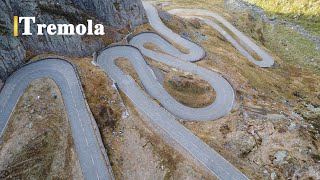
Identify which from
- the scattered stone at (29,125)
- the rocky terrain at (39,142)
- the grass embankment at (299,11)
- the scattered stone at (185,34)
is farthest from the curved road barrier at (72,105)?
the grass embankment at (299,11)

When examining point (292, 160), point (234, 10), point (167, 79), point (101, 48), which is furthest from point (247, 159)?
point (234, 10)

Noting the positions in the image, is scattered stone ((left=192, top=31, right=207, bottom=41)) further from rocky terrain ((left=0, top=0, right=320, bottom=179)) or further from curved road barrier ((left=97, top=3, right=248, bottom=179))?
rocky terrain ((left=0, top=0, right=320, bottom=179))

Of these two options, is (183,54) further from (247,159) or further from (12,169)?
(12,169)

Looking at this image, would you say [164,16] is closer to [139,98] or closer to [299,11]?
[139,98]

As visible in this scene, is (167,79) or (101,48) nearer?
(167,79)

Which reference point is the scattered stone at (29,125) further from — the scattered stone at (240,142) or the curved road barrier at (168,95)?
the scattered stone at (240,142)

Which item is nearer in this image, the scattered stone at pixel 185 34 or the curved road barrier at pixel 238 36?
the scattered stone at pixel 185 34

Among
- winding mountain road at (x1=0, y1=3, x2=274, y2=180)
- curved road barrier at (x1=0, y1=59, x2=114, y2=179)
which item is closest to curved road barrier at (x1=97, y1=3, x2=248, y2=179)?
winding mountain road at (x1=0, y1=3, x2=274, y2=180)
